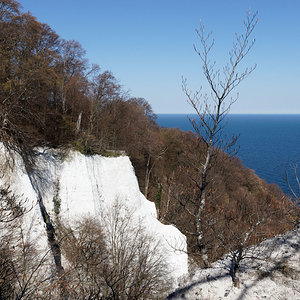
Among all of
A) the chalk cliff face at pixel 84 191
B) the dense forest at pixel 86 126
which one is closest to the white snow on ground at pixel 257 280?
the dense forest at pixel 86 126

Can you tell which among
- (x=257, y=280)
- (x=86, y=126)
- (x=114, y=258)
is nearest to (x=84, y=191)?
(x=114, y=258)

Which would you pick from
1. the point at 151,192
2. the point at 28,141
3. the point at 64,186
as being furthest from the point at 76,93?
the point at 151,192

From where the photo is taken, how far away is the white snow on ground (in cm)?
612

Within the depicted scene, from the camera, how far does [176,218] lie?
1070 inches

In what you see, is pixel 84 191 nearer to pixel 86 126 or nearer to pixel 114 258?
pixel 114 258

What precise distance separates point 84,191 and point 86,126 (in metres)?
8.56

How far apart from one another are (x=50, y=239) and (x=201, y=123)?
1337 centimetres

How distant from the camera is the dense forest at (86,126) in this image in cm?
916


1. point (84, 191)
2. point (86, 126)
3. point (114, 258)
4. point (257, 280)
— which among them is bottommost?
point (114, 258)

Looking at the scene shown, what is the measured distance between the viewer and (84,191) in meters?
17.1

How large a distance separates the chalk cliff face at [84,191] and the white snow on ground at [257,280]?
→ 665 cm

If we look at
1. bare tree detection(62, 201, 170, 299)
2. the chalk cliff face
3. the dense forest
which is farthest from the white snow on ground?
the chalk cliff face

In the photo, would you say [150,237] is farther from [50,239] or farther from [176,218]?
[176,218]

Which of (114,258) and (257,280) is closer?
(257,280)
